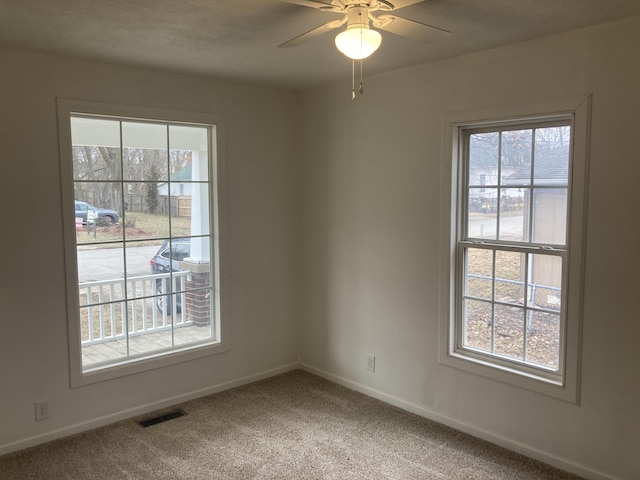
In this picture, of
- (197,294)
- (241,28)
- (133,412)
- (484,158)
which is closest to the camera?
(241,28)

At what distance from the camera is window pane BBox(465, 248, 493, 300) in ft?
11.1

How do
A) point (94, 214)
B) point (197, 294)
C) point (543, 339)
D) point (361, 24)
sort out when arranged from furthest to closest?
point (197, 294) → point (94, 214) → point (543, 339) → point (361, 24)

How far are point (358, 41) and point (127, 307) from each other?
2605 millimetres

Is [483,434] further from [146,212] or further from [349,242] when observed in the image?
[146,212]

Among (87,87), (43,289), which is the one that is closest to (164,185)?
(87,87)

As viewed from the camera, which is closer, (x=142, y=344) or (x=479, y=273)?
(x=479, y=273)

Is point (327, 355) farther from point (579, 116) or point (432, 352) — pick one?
point (579, 116)

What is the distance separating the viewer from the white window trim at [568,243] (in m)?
2.83

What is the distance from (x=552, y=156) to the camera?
9.94 ft

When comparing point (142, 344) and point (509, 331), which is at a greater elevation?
point (509, 331)

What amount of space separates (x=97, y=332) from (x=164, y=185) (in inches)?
45.0

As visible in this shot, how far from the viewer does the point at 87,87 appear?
133 inches

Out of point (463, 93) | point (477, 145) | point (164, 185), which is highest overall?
point (463, 93)

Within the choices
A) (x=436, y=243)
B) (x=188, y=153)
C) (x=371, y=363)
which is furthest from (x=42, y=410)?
(x=436, y=243)
